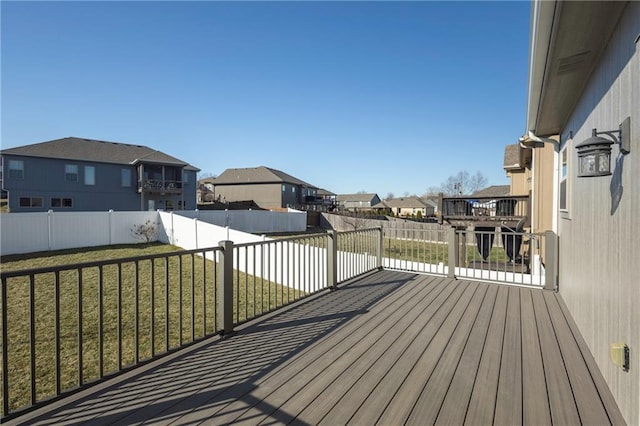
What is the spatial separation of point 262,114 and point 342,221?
10374mm

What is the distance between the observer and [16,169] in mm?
18234

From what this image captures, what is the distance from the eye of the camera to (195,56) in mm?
9891

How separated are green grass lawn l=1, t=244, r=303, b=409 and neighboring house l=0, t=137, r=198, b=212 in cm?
1400

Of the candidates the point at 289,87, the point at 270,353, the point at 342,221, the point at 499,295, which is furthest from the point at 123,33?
the point at 342,221

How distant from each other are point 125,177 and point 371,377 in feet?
81.2

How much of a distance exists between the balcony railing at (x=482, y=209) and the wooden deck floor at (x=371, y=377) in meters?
5.46

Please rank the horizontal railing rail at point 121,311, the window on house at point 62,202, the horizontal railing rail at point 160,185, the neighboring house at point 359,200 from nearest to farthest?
the horizontal railing rail at point 121,311 < the window on house at point 62,202 < the horizontal railing rail at point 160,185 < the neighboring house at point 359,200

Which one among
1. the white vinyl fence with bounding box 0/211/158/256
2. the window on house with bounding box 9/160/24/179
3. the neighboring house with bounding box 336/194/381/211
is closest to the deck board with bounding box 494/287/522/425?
the white vinyl fence with bounding box 0/211/158/256

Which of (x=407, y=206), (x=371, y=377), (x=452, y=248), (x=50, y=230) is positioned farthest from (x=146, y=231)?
(x=407, y=206)

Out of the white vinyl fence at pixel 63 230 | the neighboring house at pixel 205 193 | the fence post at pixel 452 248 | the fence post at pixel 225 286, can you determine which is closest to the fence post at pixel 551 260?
the fence post at pixel 452 248

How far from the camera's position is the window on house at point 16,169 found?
1808 centimetres

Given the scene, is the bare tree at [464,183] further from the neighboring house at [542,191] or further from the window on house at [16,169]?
the window on house at [16,169]

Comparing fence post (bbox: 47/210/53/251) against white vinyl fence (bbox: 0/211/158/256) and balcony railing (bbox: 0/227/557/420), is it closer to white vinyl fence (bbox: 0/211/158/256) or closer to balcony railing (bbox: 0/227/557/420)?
white vinyl fence (bbox: 0/211/158/256)

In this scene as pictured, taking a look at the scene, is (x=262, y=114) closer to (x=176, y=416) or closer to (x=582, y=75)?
(x=582, y=75)
